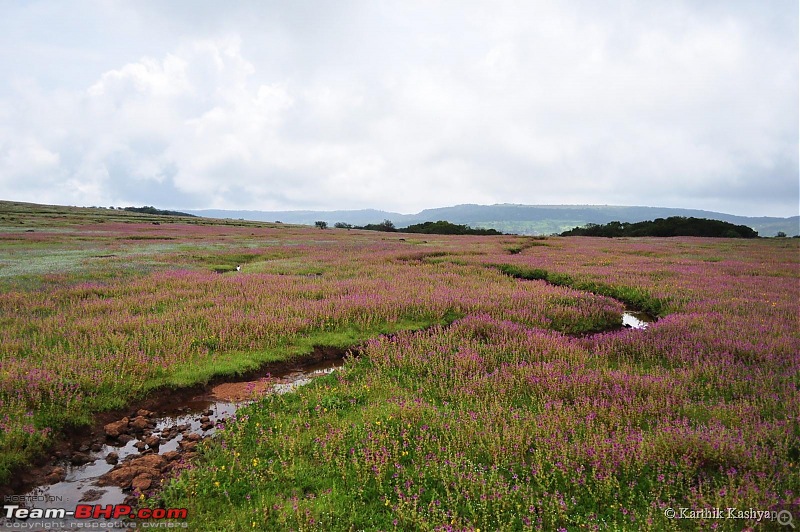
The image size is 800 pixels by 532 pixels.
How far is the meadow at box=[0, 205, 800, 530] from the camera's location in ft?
14.5

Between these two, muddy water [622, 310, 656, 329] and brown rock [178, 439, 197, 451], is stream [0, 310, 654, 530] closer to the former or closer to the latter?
brown rock [178, 439, 197, 451]

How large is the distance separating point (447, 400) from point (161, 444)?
182 inches

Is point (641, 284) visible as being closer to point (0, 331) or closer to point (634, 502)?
point (634, 502)

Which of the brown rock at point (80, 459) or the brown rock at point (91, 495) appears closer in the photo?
the brown rock at point (91, 495)

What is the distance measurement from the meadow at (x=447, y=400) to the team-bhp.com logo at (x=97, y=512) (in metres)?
0.20

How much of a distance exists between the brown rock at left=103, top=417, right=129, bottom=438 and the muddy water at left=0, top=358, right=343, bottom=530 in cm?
12

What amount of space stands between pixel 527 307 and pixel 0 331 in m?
13.9

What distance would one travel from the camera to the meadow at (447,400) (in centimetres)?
442

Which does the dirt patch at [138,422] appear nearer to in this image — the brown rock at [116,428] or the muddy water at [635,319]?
the brown rock at [116,428]

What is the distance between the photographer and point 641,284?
16.7 meters

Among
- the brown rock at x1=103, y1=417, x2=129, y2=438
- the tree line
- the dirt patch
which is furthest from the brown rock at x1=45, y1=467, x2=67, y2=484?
the tree line

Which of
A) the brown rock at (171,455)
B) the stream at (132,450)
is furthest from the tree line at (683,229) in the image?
the brown rock at (171,455)

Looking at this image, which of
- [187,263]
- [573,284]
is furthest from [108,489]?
[187,263]

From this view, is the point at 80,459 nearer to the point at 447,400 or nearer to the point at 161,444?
the point at 161,444
